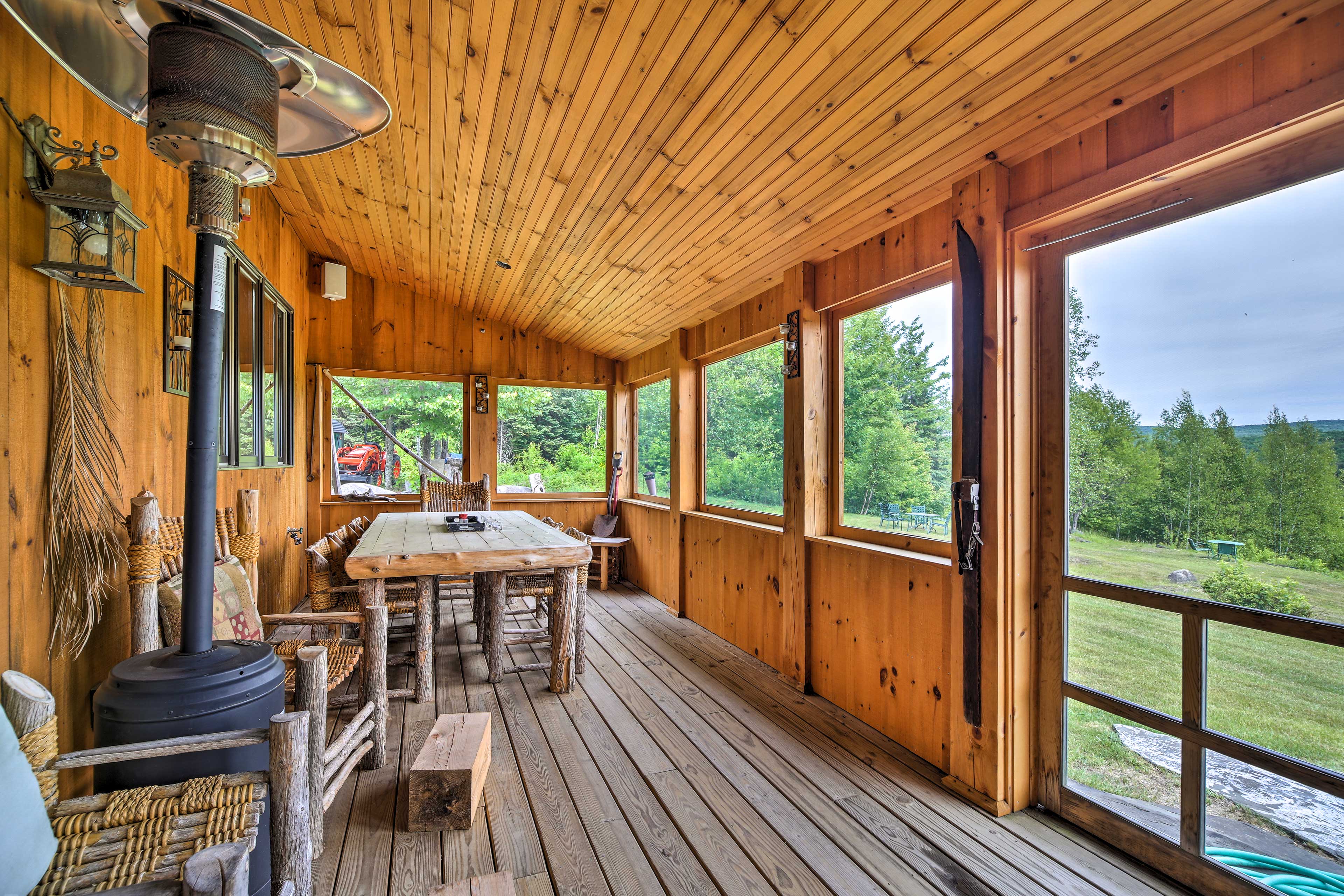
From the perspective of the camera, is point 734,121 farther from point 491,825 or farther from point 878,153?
point 491,825

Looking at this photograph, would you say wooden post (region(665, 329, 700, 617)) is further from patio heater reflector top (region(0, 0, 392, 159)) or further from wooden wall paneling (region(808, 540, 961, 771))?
patio heater reflector top (region(0, 0, 392, 159))

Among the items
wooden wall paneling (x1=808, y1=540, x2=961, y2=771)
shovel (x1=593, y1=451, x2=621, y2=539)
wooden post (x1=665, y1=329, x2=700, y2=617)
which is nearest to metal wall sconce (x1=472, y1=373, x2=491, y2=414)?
shovel (x1=593, y1=451, x2=621, y2=539)

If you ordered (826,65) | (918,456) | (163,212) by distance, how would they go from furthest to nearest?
(918,456), (163,212), (826,65)

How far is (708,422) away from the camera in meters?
4.82

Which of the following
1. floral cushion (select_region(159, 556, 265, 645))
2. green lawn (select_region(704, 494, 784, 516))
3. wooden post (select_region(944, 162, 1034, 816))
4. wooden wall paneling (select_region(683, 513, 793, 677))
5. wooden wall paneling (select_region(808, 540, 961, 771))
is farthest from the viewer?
green lawn (select_region(704, 494, 784, 516))

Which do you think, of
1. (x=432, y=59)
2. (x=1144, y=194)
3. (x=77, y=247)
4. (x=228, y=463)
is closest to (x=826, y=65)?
(x=1144, y=194)

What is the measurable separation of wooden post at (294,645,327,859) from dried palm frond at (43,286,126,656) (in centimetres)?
65

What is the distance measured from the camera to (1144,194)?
185 centimetres

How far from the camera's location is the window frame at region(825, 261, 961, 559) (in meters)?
2.48

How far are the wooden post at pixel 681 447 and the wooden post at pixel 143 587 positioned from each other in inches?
138

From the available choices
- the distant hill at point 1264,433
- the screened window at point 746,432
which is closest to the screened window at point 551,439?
the screened window at point 746,432

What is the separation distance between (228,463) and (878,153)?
342 cm

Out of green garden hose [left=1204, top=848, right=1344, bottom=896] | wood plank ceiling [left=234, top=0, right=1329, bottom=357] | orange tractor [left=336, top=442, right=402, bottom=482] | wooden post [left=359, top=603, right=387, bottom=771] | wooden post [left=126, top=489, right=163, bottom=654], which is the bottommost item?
green garden hose [left=1204, top=848, right=1344, bottom=896]

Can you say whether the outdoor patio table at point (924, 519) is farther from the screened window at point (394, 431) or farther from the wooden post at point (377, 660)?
the screened window at point (394, 431)
